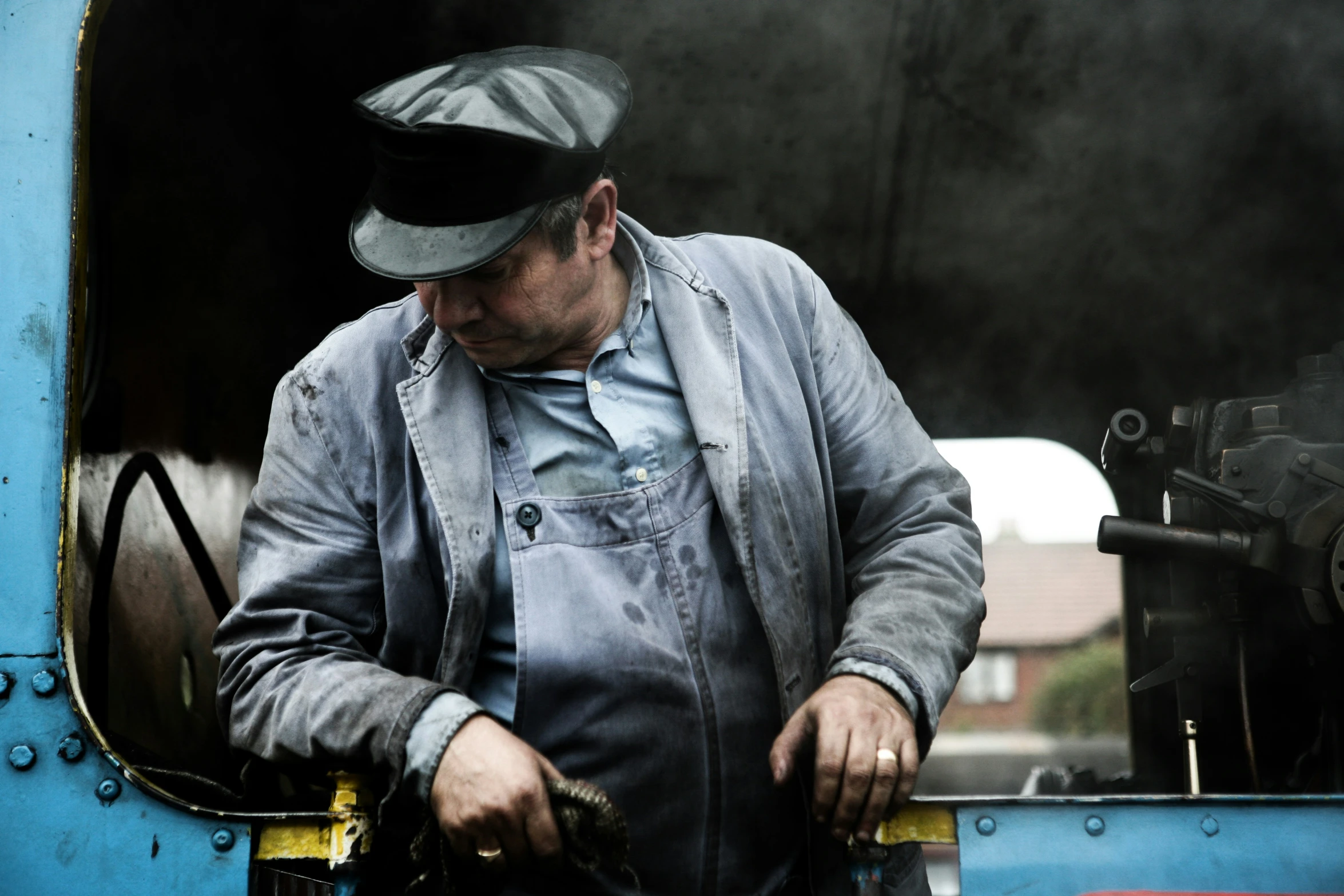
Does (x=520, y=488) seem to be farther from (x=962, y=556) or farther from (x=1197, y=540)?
(x=1197, y=540)

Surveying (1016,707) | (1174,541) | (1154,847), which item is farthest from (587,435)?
(1016,707)

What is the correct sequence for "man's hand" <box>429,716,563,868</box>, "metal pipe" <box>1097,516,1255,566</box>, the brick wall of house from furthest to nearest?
the brick wall of house → "metal pipe" <box>1097,516,1255,566</box> → "man's hand" <box>429,716,563,868</box>

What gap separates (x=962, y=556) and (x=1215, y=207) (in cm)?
193

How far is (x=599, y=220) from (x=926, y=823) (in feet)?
3.20

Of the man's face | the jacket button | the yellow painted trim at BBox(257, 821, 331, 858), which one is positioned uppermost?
the man's face

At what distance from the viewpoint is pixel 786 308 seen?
1.80 meters

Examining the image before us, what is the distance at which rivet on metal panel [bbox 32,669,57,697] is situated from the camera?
56.2 inches

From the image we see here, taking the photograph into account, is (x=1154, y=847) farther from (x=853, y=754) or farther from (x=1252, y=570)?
(x=1252, y=570)

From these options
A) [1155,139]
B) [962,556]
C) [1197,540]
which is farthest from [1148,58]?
[962,556]

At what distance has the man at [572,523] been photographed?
1.54 metres

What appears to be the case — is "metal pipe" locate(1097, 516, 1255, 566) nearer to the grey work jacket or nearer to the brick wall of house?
the grey work jacket

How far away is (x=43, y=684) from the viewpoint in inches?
56.3

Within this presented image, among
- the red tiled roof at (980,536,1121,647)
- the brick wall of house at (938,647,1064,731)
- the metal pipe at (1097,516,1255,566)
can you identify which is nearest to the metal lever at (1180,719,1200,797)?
the metal pipe at (1097,516,1255,566)

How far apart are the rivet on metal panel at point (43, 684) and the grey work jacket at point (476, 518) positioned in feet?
0.65
